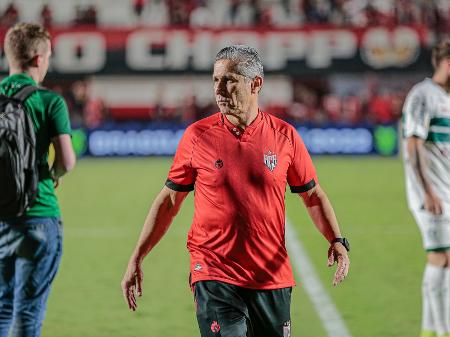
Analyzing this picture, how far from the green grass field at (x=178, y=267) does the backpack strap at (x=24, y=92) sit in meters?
3.19

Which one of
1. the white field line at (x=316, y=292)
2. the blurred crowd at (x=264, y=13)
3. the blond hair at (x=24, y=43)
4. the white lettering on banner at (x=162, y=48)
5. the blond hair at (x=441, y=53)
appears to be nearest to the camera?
the blond hair at (x=24, y=43)

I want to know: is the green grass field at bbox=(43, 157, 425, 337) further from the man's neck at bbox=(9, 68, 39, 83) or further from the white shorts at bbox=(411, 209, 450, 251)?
the man's neck at bbox=(9, 68, 39, 83)

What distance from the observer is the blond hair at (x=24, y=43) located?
194 inches

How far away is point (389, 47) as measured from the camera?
32094 millimetres

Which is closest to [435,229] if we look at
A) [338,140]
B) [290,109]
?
[338,140]

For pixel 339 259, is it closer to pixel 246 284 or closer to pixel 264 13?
pixel 246 284

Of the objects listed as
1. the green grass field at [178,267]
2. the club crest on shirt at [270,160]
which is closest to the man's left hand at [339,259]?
the club crest on shirt at [270,160]

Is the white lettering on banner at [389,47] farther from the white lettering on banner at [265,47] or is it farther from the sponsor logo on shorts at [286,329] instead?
the sponsor logo on shorts at [286,329]

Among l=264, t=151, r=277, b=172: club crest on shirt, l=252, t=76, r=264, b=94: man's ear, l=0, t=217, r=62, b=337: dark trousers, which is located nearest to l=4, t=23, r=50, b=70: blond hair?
l=0, t=217, r=62, b=337: dark trousers

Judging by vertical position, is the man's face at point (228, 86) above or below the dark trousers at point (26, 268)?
above

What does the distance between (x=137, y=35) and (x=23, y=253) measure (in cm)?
2807

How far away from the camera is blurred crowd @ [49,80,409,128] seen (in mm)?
32312

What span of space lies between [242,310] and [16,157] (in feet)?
4.76

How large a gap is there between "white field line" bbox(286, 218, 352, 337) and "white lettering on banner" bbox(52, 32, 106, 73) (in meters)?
20.9
